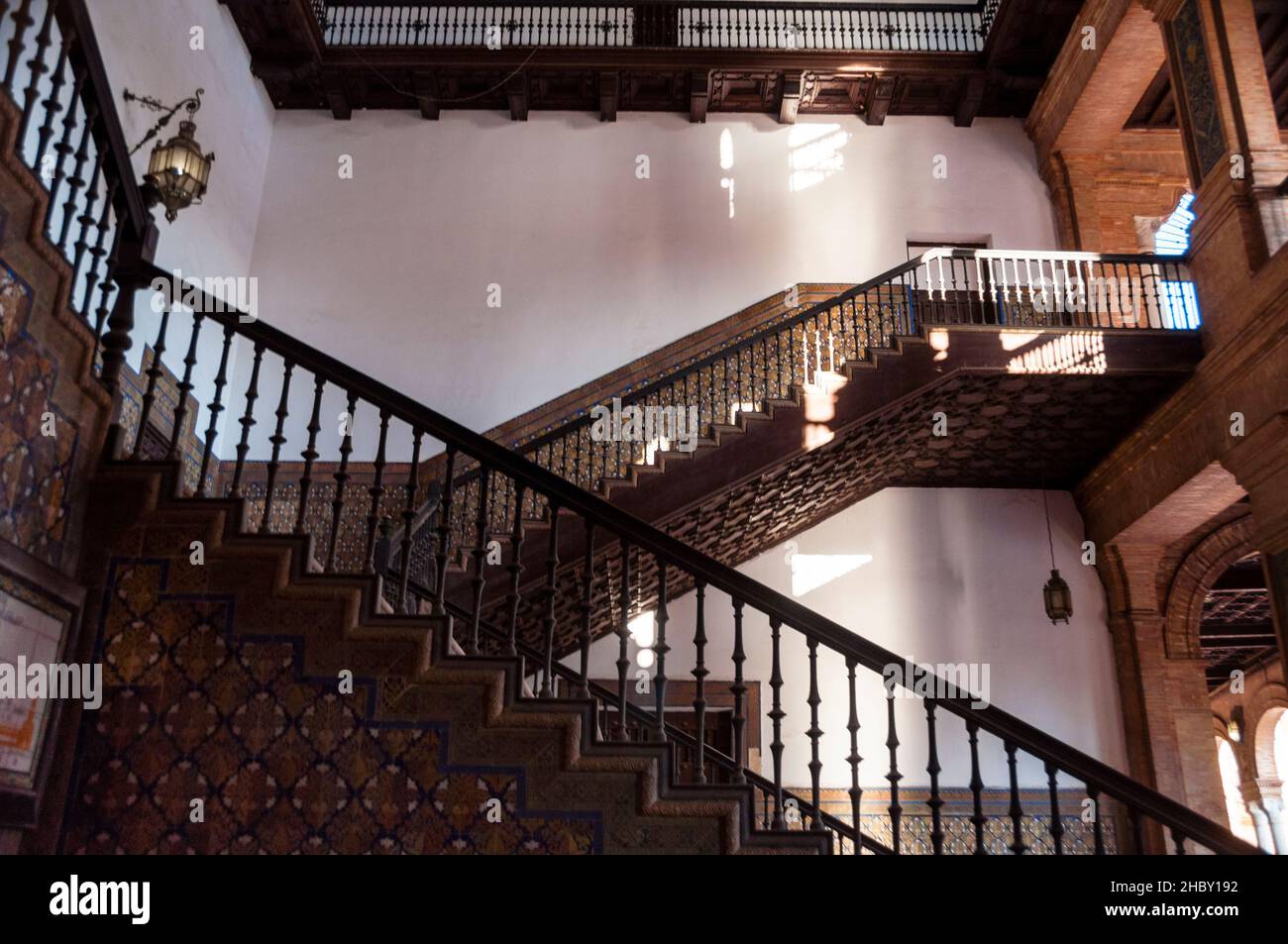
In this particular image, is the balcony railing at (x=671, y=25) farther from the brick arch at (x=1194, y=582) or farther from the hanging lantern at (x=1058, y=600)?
the hanging lantern at (x=1058, y=600)

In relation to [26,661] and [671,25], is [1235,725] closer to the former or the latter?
[671,25]

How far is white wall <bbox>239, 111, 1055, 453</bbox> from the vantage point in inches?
396

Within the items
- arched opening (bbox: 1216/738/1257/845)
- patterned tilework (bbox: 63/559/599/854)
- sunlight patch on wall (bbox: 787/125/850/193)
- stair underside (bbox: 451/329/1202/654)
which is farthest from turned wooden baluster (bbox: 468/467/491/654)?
arched opening (bbox: 1216/738/1257/845)

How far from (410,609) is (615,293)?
17.7 ft

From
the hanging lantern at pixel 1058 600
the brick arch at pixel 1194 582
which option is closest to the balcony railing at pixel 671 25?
the brick arch at pixel 1194 582

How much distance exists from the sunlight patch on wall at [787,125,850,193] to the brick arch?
533 centimetres

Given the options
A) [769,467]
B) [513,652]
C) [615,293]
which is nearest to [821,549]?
[769,467]

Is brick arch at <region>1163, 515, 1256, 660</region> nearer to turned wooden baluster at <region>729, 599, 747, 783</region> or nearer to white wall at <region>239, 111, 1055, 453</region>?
white wall at <region>239, 111, 1055, 453</region>

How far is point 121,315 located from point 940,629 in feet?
25.0

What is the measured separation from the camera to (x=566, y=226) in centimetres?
1053

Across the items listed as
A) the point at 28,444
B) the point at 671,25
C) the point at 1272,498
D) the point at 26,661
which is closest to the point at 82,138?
the point at 28,444

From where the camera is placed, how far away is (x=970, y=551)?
382 inches

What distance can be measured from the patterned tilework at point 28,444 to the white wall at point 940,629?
5.84m
